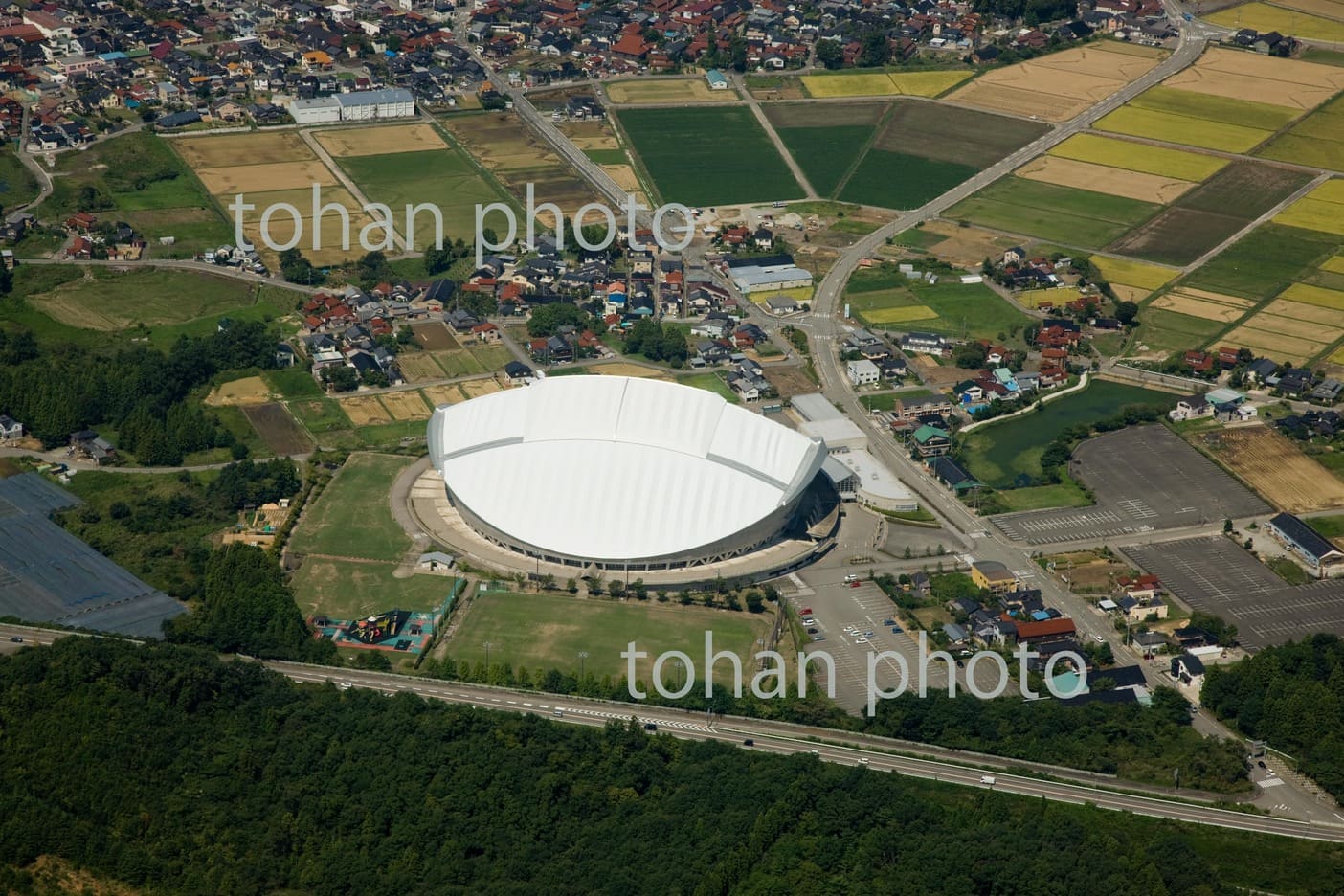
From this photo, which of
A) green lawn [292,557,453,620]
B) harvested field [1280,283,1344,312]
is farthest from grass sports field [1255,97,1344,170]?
green lawn [292,557,453,620]

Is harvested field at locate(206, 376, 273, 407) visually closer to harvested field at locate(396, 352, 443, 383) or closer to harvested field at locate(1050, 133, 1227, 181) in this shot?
harvested field at locate(396, 352, 443, 383)

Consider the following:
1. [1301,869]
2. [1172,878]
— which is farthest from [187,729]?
[1301,869]

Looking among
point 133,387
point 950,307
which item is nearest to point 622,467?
point 133,387

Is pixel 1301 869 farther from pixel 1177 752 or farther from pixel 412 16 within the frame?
pixel 412 16

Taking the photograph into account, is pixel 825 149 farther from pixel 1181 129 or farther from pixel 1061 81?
pixel 1181 129

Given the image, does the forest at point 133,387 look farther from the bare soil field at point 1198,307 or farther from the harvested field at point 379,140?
the bare soil field at point 1198,307
